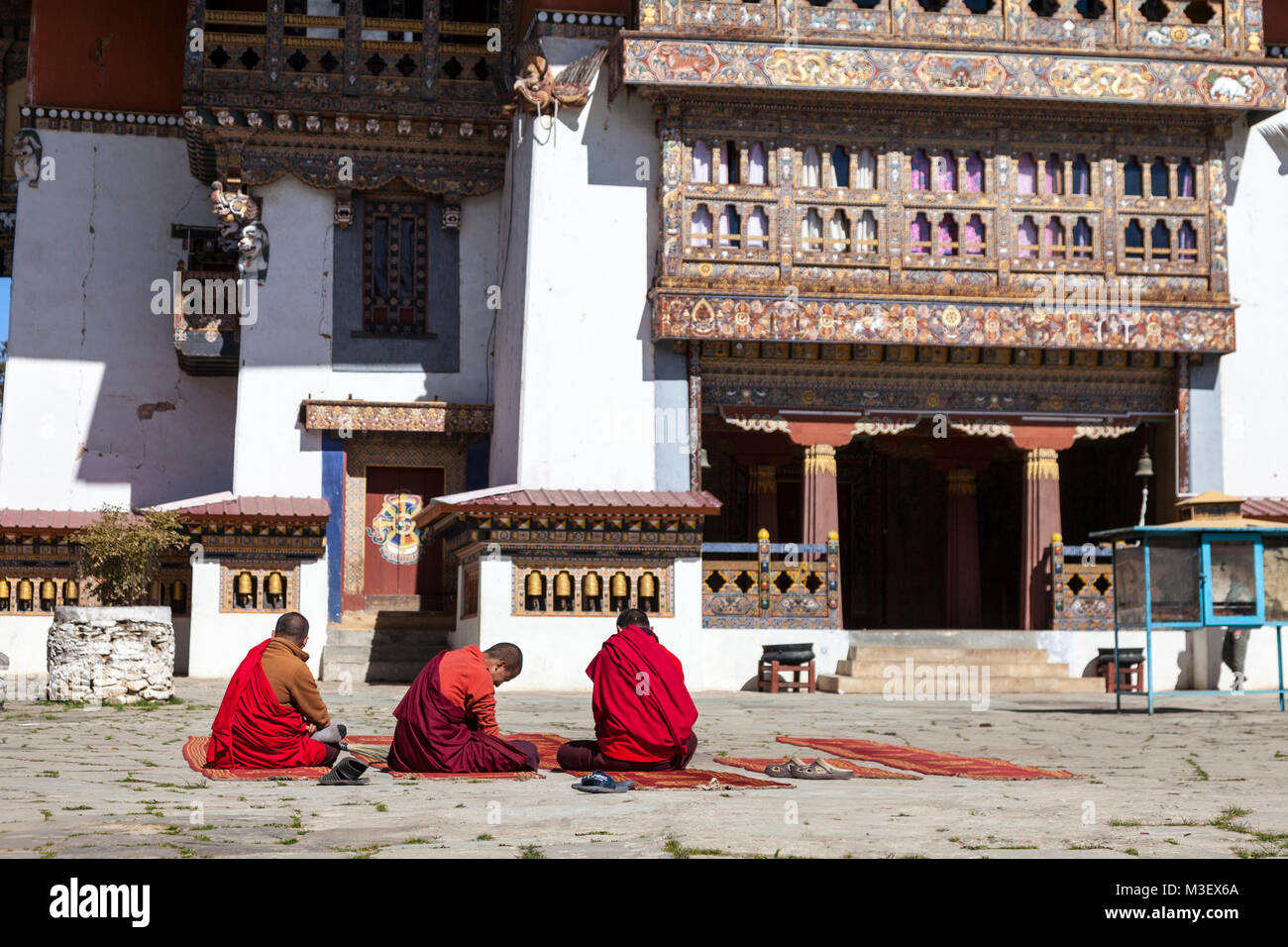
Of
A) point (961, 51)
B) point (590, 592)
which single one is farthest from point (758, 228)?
point (590, 592)

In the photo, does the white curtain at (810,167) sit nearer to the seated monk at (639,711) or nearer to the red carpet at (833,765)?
the red carpet at (833,765)

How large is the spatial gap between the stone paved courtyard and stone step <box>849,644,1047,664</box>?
5.78 meters

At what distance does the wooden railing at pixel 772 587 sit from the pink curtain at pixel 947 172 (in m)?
4.49

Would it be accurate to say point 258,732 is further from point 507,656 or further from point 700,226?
point 700,226

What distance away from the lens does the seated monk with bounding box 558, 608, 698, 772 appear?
924 centimetres

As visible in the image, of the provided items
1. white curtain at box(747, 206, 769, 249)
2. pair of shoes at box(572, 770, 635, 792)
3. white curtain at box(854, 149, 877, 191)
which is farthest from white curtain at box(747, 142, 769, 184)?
pair of shoes at box(572, 770, 635, 792)

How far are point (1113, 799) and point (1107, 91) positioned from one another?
1343 cm

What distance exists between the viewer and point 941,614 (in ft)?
80.8

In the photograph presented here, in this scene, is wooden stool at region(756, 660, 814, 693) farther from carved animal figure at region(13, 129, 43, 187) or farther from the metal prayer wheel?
carved animal figure at region(13, 129, 43, 187)

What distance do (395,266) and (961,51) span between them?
7.73 meters

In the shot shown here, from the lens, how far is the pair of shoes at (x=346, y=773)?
8.24 m

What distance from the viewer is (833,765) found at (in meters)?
9.96

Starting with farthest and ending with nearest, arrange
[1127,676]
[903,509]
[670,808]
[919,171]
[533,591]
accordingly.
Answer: [903,509] → [919,171] → [1127,676] → [533,591] → [670,808]
